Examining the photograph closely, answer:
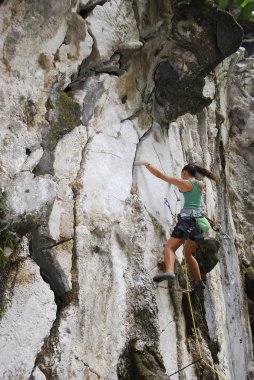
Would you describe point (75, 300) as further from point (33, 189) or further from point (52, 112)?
point (52, 112)

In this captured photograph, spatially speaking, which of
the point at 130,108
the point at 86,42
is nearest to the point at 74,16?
the point at 86,42

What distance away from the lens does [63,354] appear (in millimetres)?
4094

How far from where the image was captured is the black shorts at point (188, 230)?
5852 mm

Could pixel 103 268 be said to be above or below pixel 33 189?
below

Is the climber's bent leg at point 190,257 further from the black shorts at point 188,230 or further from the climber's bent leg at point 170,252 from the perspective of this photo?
the climber's bent leg at point 170,252

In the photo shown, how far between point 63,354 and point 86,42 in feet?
12.3

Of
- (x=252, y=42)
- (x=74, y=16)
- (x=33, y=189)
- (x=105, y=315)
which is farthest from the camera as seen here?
(x=252, y=42)

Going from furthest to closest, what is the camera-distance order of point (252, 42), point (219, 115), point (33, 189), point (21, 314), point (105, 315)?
point (252, 42) → point (219, 115) → point (105, 315) → point (33, 189) → point (21, 314)

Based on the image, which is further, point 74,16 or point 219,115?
point 219,115

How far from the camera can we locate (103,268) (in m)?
4.91

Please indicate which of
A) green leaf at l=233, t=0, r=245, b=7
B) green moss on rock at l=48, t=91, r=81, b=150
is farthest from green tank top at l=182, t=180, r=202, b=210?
green leaf at l=233, t=0, r=245, b=7

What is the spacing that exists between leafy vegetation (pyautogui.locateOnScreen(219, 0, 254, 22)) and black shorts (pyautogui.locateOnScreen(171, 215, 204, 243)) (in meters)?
7.24

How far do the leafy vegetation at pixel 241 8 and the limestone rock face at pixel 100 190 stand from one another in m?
4.90

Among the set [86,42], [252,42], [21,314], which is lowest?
[21,314]
